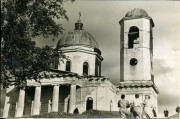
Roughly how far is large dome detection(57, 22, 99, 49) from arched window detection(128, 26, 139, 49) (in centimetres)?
425

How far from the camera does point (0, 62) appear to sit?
728 inches

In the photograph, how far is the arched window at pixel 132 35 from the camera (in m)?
44.5

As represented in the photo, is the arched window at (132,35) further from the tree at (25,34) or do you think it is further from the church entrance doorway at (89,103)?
the tree at (25,34)

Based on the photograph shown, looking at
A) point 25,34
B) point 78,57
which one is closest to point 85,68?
point 78,57

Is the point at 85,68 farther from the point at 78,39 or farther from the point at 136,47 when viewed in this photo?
the point at 136,47

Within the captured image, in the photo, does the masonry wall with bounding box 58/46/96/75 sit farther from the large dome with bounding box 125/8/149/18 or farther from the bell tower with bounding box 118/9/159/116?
the large dome with bounding box 125/8/149/18

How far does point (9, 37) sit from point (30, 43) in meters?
1.12

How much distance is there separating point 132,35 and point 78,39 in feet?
20.6

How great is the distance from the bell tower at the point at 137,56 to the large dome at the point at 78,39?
372 centimetres

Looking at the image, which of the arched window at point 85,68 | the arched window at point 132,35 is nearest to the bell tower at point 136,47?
the arched window at point 132,35

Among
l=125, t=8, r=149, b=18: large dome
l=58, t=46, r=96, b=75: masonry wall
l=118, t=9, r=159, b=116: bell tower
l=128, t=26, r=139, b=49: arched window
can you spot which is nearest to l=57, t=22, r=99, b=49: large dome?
l=58, t=46, r=96, b=75: masonry wall

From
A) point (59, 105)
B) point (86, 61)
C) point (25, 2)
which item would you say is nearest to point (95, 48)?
point (86, 61)

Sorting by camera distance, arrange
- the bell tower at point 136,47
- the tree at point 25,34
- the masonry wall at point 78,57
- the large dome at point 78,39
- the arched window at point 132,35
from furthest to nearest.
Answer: the large dome at point 78,39
the arched window at point 132,35
the masonry wall at point 78,57
the bell tower at point 136,47
the tree at point 25,34

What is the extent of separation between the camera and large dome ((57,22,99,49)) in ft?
148
